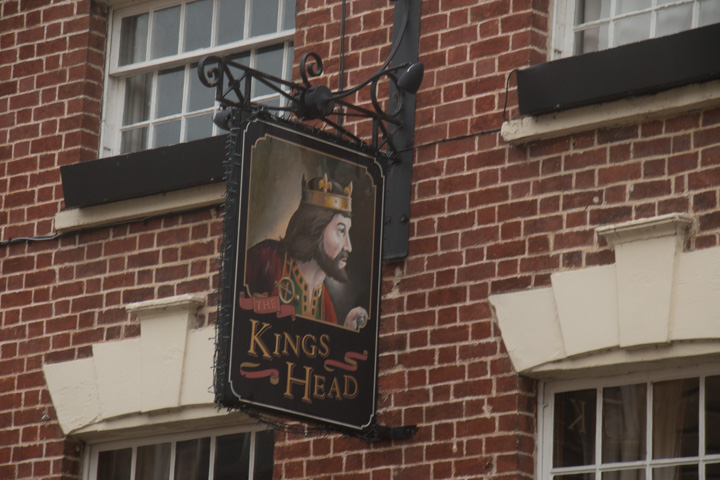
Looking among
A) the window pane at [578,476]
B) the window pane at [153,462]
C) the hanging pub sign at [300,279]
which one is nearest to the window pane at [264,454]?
the window pane at [153,462]

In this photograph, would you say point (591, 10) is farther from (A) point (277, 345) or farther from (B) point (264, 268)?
(A) point (277, 345)

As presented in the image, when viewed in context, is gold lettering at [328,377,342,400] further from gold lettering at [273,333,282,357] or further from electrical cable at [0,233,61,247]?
electrical cable at [0,233,61,247]

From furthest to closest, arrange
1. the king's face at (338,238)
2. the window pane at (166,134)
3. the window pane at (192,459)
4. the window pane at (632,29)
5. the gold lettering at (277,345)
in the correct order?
the window pane at (166,134) < the window pane at (192,459) < the window pane at (632,29) < the king's face at (338,238) < the gold lettering at (277,345)

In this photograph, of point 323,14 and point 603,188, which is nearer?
point 603,188

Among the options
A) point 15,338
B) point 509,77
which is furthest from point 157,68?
point 509,77

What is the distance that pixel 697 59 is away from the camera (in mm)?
7336

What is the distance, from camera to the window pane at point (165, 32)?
9.90 meters

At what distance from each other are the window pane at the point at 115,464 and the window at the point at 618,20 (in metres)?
3.42

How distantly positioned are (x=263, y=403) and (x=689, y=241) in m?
2.11

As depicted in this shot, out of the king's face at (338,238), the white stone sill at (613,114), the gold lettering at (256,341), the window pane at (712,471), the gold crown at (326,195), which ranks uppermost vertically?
the white stone sill at (613,114)

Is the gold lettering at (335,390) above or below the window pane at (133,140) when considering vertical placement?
below

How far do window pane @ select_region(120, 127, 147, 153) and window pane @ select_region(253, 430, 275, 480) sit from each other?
2.13m

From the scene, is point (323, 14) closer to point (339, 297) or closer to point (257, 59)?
point (257, 59)

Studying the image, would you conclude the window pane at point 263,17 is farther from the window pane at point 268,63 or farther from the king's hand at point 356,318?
the king's hand at point 356,318
